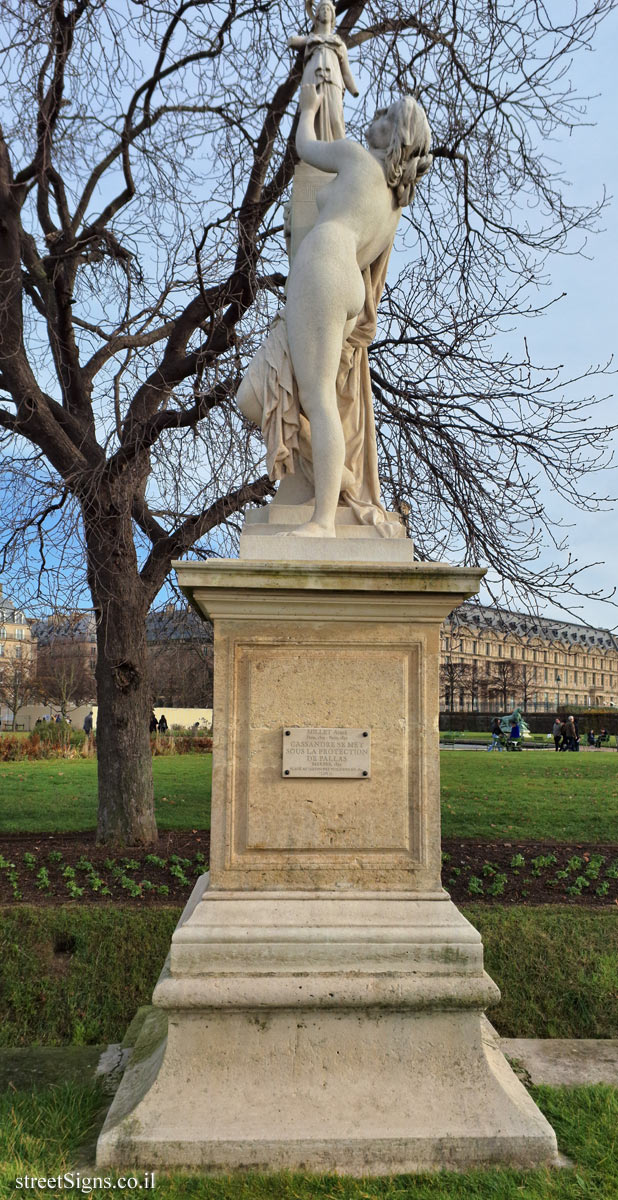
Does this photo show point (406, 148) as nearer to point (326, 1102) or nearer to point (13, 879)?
point (326, 1102)

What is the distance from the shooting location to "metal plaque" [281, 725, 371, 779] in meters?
3.30

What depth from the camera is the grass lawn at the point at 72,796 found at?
9.37m

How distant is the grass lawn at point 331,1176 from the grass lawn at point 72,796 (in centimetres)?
597

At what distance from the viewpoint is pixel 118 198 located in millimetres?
8484

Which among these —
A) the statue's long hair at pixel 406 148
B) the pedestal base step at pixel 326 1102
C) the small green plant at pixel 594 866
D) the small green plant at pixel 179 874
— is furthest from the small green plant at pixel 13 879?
the statue's long hair at pixel 406 148

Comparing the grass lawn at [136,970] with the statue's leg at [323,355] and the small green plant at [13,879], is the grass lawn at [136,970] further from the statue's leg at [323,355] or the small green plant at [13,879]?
the statue's leg at [323,355]

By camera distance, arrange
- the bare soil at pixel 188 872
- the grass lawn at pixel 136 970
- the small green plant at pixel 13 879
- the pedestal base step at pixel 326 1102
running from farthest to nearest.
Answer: the bare soil at pixel 188 872 < the small green plant at pixel 13 879 < the grass lawn at pixel 136 970 < the pedestal base step at pixel 326 1102

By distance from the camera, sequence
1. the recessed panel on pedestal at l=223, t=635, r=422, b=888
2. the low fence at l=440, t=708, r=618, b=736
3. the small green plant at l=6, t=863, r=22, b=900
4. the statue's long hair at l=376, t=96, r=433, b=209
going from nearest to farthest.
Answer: the recessed panel on pedestal at l=223, t=635, r=422, b=888 < the statue's long hair at l=376, t=96, r=433, b=209 < the small green plant at l=6, t=863, r=22, b=900 < the low fence at l=440, t=708, r=618, b=736

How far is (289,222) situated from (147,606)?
474cm

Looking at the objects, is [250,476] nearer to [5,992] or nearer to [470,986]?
[5,992]

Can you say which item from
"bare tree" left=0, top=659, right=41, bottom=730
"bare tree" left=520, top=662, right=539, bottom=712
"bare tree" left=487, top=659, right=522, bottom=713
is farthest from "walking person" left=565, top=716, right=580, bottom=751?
"bare tree" left=520, top=662, right=539, bottom=712

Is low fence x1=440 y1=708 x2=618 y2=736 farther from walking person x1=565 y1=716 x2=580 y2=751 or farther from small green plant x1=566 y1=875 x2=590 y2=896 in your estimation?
small green plant x1=566 y1=875 x2=590 y2=896

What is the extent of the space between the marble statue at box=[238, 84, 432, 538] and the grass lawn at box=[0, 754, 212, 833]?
20.8ft

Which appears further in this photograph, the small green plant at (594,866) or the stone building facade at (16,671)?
the stone building facade at (16,671)
